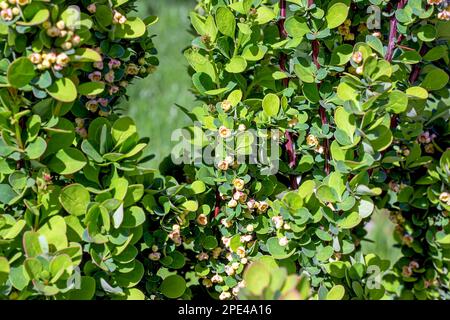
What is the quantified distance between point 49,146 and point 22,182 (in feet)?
0.25

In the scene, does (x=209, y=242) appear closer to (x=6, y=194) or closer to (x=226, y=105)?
(x=226, y=105)

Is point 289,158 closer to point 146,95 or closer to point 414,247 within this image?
point 414,247

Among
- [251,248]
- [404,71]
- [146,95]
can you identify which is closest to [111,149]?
[251,248]

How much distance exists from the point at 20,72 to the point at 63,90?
7 centimetres

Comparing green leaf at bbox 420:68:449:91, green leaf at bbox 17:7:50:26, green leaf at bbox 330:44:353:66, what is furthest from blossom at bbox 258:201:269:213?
green leaf at bbox 17:7:50:26

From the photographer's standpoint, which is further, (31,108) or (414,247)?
(414,247)

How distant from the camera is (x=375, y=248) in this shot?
2.73 meters

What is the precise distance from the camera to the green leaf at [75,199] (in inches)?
42.5

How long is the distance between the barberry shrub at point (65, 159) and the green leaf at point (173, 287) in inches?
4.3

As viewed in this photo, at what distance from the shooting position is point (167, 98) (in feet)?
13.4

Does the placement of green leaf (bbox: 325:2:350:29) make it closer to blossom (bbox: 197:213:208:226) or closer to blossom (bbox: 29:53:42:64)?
blossom (bbox: 197:213:208:226)

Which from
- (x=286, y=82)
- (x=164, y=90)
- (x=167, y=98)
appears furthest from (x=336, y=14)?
(x=164, y=90)

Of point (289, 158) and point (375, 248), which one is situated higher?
point (375, 248)

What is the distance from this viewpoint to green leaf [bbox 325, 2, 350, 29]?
122 centimetres
